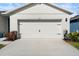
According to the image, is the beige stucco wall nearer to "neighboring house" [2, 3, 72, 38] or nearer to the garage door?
"neighboring house" [2, 3, 72, 38]

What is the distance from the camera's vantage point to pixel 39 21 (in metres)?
26.8

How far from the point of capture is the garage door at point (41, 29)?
26797 mm

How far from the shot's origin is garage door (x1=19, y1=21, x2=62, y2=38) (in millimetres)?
26797

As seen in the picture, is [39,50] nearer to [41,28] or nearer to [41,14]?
[41,14]

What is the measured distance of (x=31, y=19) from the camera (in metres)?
26.6

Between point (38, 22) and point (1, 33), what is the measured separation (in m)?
4.65

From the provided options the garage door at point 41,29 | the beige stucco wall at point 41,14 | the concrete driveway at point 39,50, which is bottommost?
the concrete driveway at point 39,50

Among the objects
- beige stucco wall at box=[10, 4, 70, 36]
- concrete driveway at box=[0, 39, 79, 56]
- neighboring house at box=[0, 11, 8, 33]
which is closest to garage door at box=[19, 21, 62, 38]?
beige stucco wall at box=[10, 4, 70, 36]

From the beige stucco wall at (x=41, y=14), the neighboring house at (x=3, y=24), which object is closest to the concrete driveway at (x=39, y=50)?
the beige stucco wall at (x=41, y=14)

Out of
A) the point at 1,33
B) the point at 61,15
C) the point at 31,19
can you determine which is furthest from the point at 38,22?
the point at 1,33

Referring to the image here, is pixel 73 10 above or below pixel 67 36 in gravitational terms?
above

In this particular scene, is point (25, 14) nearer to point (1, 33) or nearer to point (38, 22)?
point (38, 22)

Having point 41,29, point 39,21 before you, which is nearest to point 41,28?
point 41,29

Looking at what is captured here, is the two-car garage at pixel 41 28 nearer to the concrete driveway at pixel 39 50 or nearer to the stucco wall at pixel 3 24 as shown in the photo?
the stucco wall at pixel 3 24
